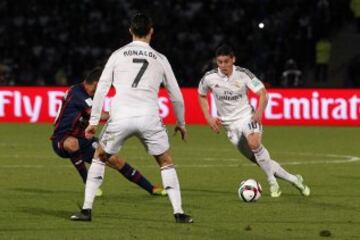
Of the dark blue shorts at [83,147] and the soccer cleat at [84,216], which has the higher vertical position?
the dark blue shorts at [83,147]

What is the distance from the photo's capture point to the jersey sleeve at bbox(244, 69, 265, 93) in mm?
14672

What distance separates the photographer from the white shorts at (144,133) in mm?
11414

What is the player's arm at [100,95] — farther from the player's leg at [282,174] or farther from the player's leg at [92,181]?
the player's leg at [282,174]

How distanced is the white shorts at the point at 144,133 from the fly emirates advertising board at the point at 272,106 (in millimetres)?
17836

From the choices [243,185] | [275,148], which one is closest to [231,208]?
[243,185]

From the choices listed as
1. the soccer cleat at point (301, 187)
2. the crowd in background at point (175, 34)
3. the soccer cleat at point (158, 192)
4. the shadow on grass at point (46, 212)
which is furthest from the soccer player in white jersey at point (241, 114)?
the crowd in background at point (175, 34)

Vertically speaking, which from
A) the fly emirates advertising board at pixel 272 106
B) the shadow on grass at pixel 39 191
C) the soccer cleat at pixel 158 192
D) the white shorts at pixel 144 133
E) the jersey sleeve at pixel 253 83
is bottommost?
the fly emirates advertising board at pixel 272 106

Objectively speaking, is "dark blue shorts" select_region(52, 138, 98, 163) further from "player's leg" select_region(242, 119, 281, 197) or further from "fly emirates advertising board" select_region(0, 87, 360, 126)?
"fly emirates advertising board" select_region(0, 87, 360, 126)

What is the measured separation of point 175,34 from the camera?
120 ft

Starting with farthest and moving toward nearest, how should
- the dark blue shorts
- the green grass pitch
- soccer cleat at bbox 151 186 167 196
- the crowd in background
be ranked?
the crowd in background
the dark blue shorts
soccer cleat at bbox 151 186 167 196
the green grass pitch

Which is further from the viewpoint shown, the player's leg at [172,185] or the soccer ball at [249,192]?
the soccer ball at [249,192]

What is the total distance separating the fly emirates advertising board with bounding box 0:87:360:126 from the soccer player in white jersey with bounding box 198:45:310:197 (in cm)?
1425

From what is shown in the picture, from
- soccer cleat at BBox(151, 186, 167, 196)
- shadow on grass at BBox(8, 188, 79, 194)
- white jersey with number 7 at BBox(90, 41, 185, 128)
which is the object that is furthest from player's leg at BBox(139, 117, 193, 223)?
shadow on grass at BBox(8, 188, 79, 194)

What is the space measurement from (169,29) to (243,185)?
893 inches
